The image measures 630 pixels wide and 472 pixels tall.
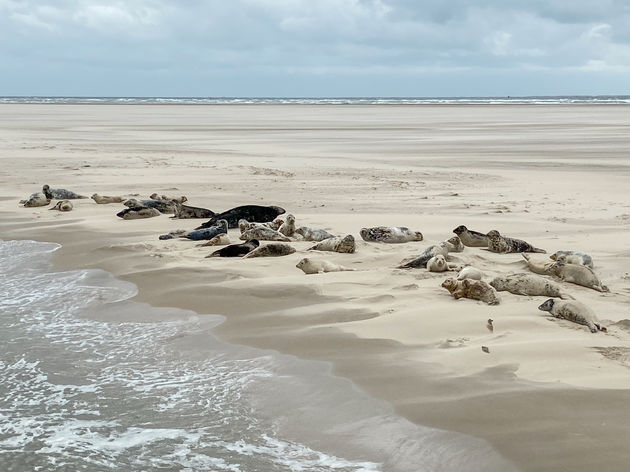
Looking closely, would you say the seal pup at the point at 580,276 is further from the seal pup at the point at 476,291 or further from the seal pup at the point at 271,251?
the seal pup at the point at 271,251

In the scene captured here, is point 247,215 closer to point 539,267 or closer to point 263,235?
point 263,235

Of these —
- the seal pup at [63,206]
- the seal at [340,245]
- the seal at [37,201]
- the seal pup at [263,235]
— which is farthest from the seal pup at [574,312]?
the seal at [37,201]

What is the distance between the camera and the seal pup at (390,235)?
821cm

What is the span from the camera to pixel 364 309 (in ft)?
18.9

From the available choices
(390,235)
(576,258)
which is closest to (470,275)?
(576,258)

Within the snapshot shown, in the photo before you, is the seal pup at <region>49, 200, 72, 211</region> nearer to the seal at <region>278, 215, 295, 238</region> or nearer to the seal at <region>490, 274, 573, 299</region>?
the seal at <region>278, 215, 295, 238</region>

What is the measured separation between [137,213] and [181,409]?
646 centimetres

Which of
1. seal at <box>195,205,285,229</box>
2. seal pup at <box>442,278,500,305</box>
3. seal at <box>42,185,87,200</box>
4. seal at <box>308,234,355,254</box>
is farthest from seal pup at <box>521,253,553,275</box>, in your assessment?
seal at <box>42,185,87,200</box>

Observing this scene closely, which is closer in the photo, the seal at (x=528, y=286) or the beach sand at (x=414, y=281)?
the beach sand at (x=414, y=281)

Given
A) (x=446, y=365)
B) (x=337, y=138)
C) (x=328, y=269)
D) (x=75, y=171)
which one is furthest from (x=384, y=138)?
Result: (x=446, y=365)

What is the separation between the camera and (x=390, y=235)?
8.25m

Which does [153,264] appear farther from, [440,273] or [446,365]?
[446,365]

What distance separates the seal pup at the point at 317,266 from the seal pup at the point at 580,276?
1940mm

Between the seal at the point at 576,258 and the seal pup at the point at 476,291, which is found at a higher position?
the seal at the point at 576,258
